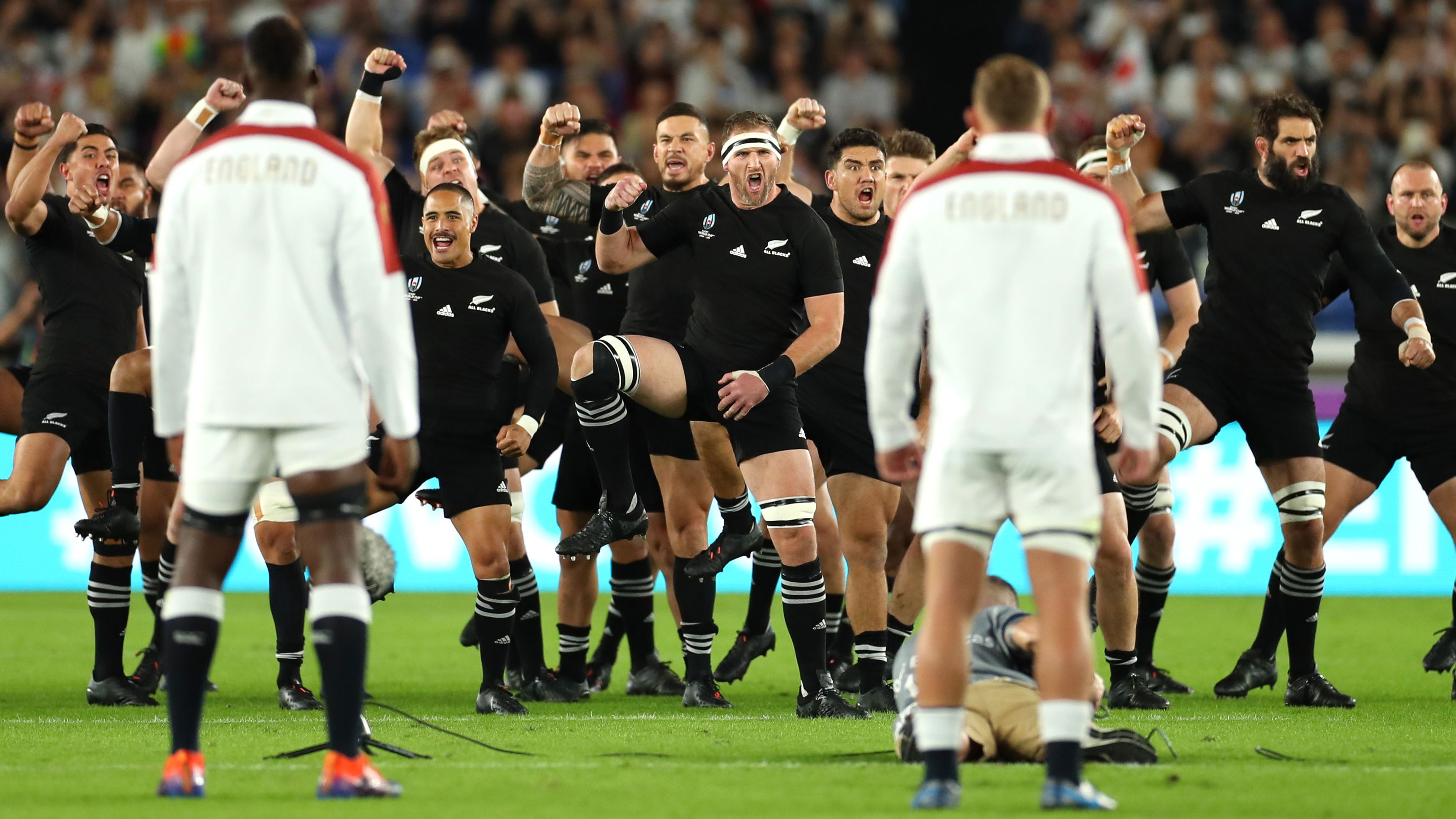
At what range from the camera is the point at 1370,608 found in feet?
43.7

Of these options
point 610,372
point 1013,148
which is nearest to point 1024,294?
point 1013,148

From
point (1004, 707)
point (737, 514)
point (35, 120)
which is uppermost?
point (35, 120)

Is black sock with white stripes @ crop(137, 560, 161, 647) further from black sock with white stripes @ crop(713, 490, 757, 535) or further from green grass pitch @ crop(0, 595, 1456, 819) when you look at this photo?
black sock with white stripes @ crop(713, 490, 757, 535)

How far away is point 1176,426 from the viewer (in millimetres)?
8383

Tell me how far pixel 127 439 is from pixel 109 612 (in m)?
0.86

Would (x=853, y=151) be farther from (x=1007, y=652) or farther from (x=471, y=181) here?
(x=1007, y=652)

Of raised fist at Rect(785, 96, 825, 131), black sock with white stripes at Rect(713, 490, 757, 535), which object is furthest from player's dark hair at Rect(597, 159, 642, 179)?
black sock with white stripes at Rect(713, 490, 757, 535)

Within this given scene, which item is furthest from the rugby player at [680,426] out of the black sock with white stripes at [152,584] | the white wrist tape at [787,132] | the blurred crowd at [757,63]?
the blurred crowd at [757,63]

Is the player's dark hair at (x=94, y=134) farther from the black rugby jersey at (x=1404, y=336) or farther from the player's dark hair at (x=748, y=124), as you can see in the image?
the black rugby jersey at (x=1404, y=336)

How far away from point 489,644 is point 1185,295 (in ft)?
13.3

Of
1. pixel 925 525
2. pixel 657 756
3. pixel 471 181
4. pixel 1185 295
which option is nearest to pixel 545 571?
pixel 471 181

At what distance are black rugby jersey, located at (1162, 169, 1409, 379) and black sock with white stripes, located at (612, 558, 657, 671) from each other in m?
3.10

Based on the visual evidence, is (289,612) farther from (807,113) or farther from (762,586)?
(807,113)

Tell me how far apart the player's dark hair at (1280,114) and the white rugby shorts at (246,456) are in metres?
5.06
